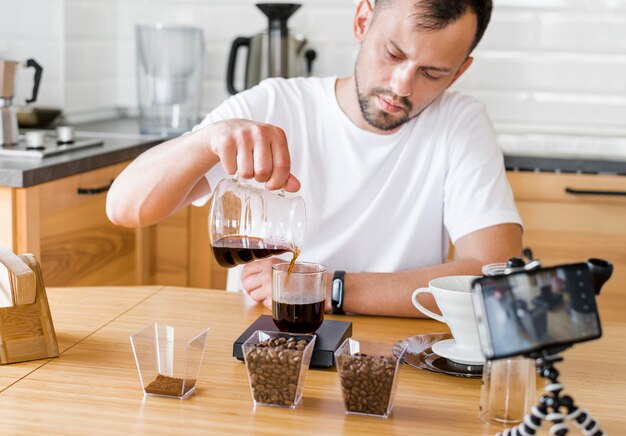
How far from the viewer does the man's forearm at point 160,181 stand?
1.74m

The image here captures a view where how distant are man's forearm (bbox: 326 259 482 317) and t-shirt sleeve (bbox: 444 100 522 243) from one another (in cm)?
25

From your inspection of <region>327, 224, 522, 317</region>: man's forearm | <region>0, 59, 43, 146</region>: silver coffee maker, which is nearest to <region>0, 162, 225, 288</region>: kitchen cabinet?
<region>0, 59, 43, 146</region>: silver coffee maker

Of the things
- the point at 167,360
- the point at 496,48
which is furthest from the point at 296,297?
the point at 496,48

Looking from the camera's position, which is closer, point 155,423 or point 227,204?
point 155,423

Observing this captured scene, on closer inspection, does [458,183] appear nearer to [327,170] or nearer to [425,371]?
[327,170]

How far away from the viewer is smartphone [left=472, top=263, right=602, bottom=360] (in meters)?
0.94

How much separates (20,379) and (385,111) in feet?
3.36

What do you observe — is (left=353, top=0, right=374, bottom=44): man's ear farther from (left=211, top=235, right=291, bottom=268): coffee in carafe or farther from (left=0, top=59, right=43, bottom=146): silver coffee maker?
(left=0, top=59, right=43, bottom=146): silver coffee maker

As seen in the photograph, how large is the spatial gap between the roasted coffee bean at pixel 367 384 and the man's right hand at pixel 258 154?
1.21 ft

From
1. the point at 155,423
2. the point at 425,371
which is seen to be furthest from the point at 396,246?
the point at 155,423

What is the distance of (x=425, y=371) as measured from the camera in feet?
4.53

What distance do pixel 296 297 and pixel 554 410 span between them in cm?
51

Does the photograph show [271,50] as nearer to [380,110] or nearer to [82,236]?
[82,236]

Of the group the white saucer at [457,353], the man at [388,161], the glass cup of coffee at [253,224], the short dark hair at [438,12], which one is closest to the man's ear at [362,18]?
the man at [388,161]
